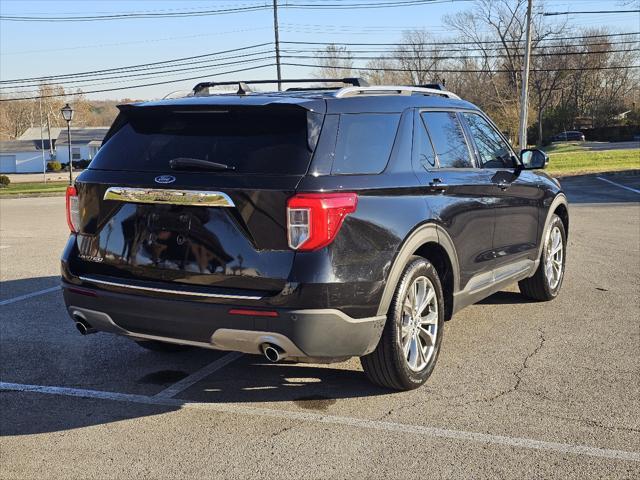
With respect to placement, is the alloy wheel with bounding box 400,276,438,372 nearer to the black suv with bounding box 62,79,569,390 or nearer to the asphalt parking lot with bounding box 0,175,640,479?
the black suv with bounding box 62,79,569,390

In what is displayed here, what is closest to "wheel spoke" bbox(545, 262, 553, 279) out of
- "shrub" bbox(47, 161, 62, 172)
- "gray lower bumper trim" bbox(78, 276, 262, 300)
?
"gray lower bumper trim" bbox(78, 276, 262, 300)

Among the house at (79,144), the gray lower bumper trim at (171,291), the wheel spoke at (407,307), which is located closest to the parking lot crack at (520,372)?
the wheel spoke at (407,307)

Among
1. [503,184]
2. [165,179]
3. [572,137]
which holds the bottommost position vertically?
[572,137]

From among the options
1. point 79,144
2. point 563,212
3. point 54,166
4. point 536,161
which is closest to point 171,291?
point 536,161

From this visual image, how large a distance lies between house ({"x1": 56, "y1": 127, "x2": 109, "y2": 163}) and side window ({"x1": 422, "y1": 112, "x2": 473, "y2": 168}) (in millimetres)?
95861

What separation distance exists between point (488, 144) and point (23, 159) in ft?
348

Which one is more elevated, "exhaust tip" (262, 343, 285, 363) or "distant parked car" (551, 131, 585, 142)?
"exhaust tip" (262, 343, 285, 363)

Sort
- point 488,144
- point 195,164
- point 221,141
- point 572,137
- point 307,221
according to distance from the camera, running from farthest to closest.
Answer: point 572,137
point 488,144
point 221,141
point 195,164
point 307,221

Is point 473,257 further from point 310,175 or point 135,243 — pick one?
point 135,243

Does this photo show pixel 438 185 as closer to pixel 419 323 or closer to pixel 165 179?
pixel 419 323

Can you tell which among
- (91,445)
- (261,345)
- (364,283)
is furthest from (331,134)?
(91,445)

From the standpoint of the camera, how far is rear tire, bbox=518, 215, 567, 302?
6.72 m

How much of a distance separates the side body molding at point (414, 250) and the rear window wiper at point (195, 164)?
1.13 m

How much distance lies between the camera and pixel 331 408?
14.1ft
